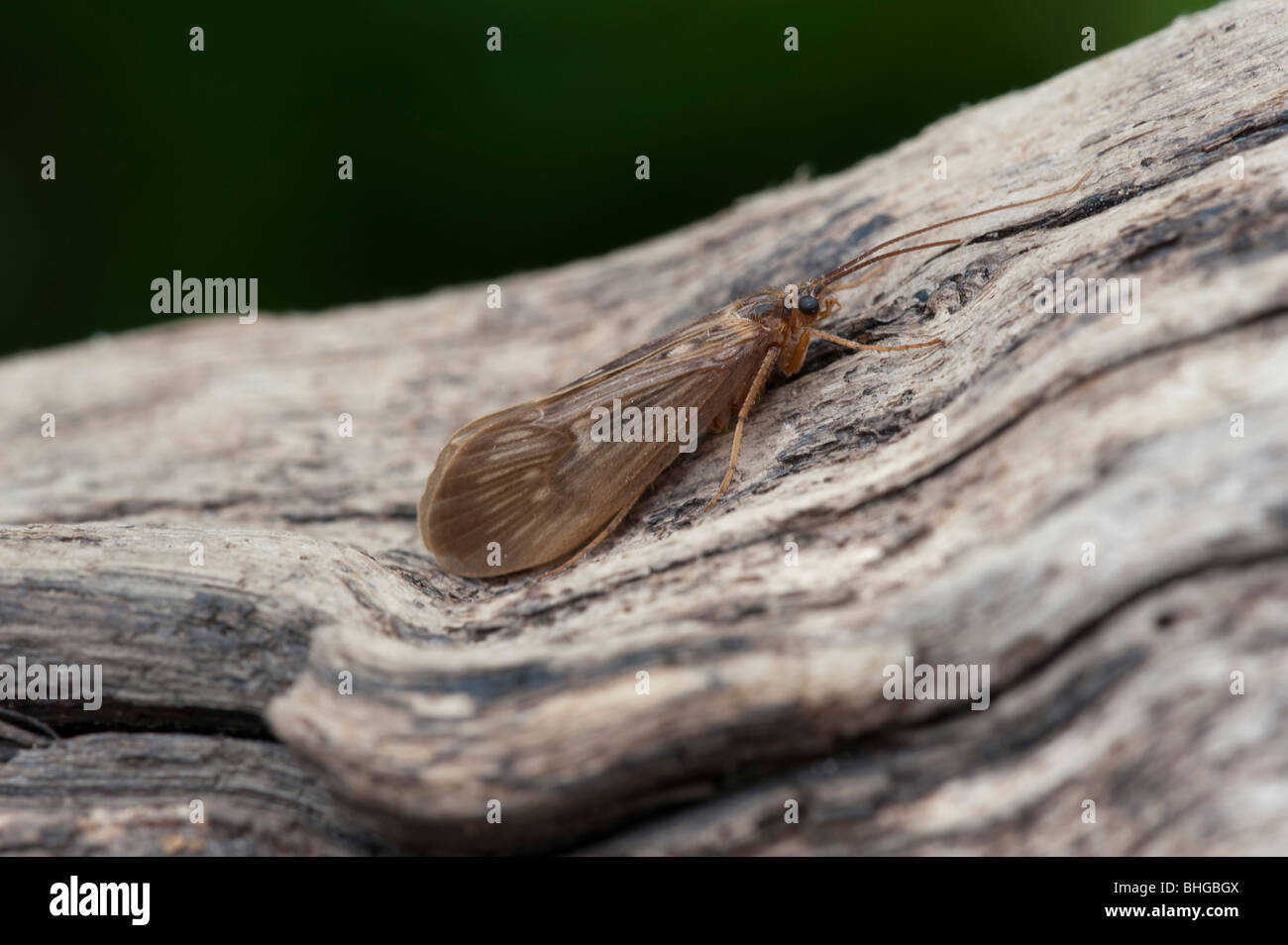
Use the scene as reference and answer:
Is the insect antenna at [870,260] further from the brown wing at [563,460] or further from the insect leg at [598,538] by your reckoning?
the insect leg at [598,538]

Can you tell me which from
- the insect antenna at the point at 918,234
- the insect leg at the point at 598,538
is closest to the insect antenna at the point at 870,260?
the insect antenna at the point at 918,234

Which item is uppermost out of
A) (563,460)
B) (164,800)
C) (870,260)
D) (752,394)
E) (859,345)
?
(870,260)

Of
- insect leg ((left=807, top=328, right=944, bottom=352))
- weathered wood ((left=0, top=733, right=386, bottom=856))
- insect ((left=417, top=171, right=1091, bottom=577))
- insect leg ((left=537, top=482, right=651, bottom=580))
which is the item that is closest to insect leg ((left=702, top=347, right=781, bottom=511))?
insect ((left=417, top=171, right=1091, bottom=577))

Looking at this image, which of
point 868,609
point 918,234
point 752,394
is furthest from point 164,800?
point 918,234

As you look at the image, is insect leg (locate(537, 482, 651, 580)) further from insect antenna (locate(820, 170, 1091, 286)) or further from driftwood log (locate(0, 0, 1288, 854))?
insect antenna (locate(820, 170, 1091, 286))

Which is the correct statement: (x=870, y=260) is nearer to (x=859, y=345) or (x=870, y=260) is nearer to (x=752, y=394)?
(x=859, y=345)

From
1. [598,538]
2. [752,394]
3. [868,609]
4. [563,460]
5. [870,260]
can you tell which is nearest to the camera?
[868,609]
